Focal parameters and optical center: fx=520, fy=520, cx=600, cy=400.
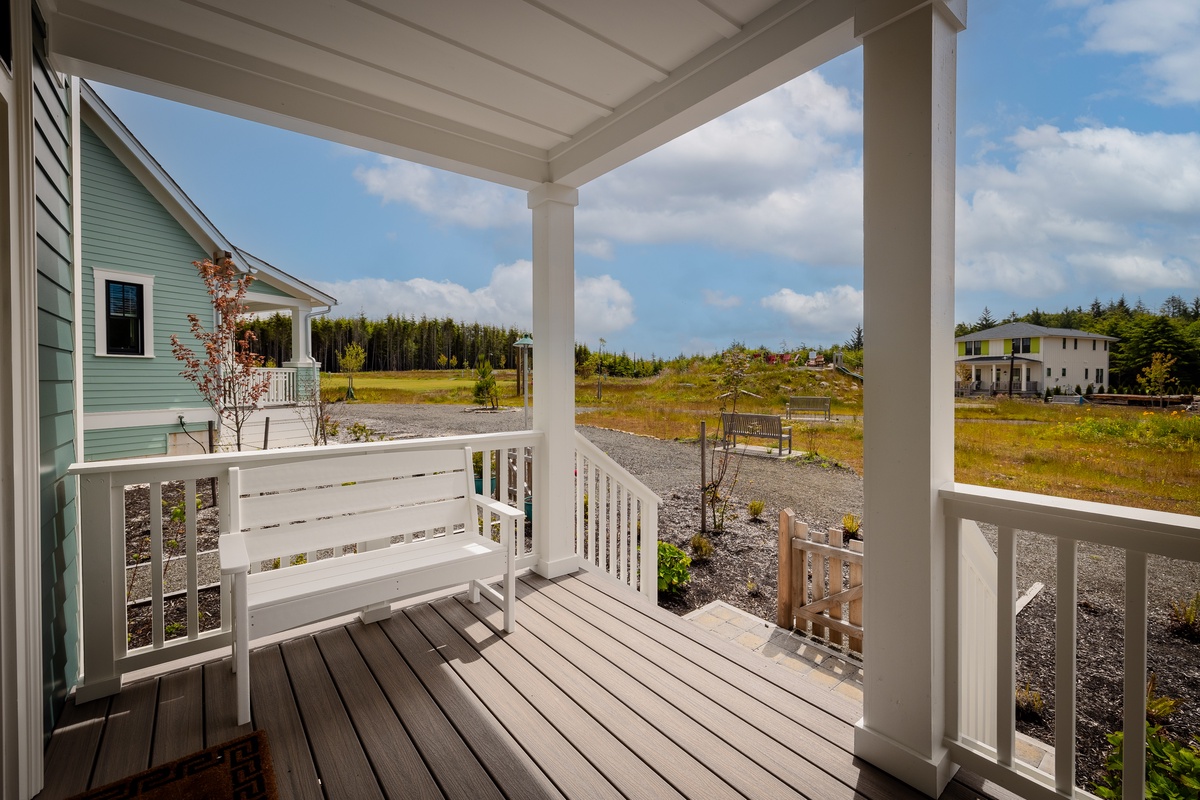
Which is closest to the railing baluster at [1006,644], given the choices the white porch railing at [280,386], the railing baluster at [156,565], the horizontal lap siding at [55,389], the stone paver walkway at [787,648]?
the stone paver walkway at [787,648]

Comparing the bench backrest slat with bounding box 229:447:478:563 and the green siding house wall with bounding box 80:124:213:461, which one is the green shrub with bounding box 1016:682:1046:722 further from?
the green siding house wall with bounding box 80:124:213:461

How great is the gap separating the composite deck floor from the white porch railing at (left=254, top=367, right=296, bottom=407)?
1.54 meters

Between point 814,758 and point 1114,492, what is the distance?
1.32 meters

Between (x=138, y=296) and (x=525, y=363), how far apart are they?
242 cm

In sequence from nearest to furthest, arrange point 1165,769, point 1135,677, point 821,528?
point 1135,677, point 1165,769, point 821,528

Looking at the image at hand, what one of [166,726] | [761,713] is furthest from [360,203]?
[761,713]

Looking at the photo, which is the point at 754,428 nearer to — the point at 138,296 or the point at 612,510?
the point at 612,510

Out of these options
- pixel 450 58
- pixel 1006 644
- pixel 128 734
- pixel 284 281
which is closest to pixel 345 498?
pixel 128 734

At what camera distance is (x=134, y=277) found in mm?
2916

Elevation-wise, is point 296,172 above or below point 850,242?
above

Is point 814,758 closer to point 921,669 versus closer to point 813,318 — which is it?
point 921,669

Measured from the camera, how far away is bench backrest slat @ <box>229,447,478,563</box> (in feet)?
7.57

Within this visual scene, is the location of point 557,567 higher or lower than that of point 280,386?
lower

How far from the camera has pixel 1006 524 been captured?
1.44 meters
